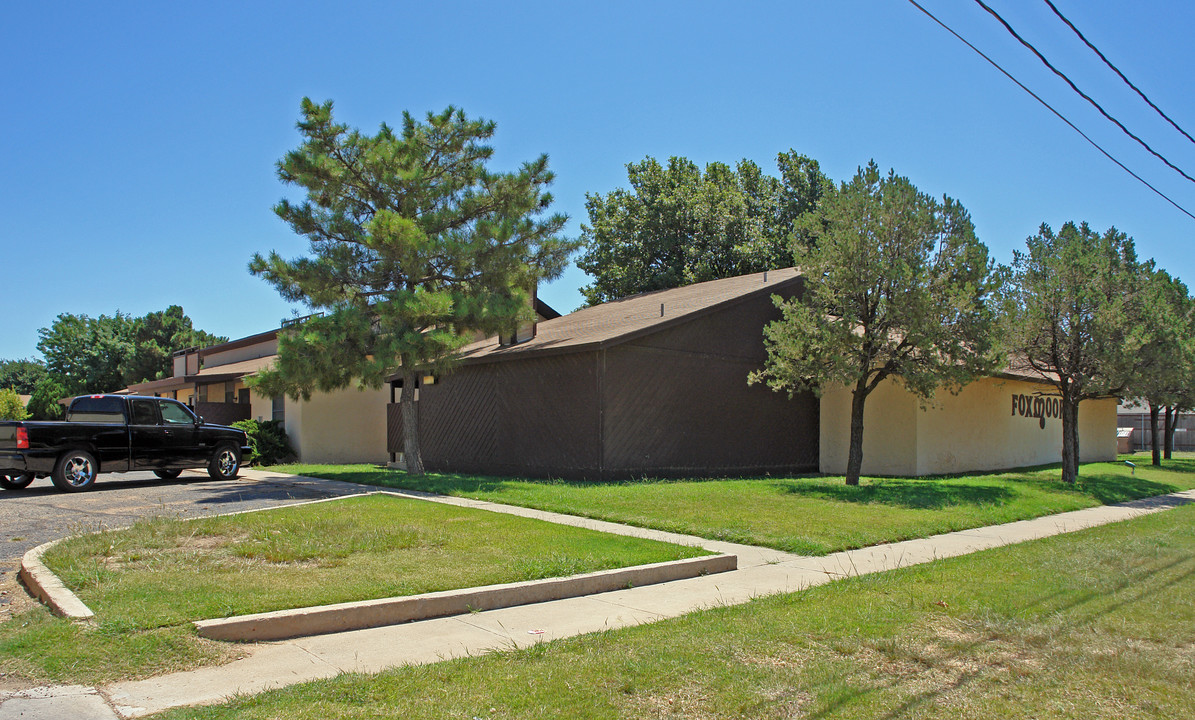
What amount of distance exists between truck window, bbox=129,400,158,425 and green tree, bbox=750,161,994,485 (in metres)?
12.5

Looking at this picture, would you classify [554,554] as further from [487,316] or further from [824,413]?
A: [824,413]

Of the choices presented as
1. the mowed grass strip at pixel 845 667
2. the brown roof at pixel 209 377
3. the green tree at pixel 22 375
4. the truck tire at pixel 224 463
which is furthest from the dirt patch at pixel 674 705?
the green tree at pixel 22 375

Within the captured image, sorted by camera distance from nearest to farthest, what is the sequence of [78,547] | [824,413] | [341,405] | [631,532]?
[78,547], [631,532], [824,413], [341,405]

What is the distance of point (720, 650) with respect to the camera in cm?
556

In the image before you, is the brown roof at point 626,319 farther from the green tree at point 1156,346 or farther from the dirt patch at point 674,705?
the dirt patch at point 674,705

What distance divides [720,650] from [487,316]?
41.9 ft

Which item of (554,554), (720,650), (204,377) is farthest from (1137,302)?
(204,377)

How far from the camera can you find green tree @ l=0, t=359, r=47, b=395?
91.2 meters

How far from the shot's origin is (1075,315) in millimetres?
18125

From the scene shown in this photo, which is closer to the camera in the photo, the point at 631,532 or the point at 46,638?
the point at 46,638

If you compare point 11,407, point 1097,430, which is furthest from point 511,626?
point 11,407

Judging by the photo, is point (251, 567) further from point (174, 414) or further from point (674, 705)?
point (174, 414)

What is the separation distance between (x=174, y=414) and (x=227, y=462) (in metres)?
1.73

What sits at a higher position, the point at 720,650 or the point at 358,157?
the point at 358,157
